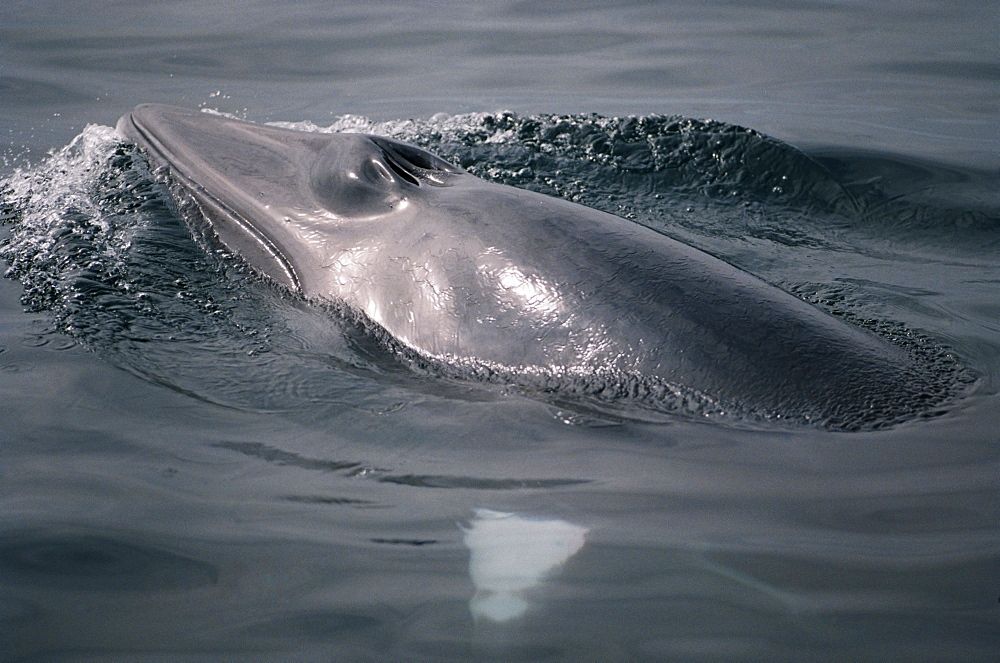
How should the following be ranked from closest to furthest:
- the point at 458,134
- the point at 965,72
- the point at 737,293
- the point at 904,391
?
the point at 904,391, the point at 737,293, the point at 458,134, the point at 965,72

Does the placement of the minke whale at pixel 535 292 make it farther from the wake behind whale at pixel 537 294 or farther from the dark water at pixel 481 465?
the dark water at pixel 481 465

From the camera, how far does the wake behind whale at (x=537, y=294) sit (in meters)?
5.67

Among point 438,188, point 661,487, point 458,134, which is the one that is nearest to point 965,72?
point 458,134

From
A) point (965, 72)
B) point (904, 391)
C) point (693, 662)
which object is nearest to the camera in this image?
point (693, 662)

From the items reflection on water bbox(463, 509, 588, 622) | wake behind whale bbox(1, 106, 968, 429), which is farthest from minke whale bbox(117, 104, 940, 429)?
reflection on water bbox(463, 509, 588, 622)

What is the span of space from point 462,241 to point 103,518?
105 inches

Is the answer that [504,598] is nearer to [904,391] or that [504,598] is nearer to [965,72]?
[904,391]

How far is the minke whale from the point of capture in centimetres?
567

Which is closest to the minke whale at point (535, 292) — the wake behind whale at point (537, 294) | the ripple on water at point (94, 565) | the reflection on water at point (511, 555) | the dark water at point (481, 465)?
the wake behind whale at point (537, 294)

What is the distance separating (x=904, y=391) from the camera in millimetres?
5715

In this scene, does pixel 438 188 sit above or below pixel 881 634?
above

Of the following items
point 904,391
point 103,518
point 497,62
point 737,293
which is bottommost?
point 103,518

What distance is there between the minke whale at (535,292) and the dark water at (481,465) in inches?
8.2

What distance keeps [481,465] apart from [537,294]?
3.76 ft
